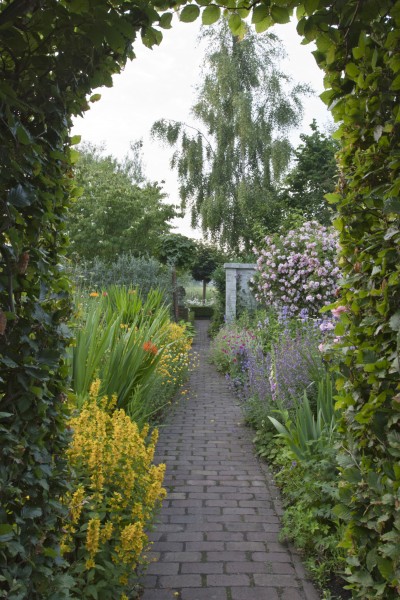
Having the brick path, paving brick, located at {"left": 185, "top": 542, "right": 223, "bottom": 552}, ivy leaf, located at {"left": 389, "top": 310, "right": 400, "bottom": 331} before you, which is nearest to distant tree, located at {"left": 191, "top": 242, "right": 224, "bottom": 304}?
the brick path

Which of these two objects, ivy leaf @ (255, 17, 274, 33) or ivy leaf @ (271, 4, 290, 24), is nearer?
ivy leaf @ (271, 4, 290, 24)

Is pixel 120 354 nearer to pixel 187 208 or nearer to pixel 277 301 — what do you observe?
pixel 277 301

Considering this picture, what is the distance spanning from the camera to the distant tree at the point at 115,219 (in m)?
24.1

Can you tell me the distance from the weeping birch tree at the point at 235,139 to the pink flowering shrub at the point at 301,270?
10411 millimetres

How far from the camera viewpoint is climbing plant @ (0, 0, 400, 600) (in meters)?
1.68

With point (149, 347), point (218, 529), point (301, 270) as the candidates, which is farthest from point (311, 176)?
point (218, 529)

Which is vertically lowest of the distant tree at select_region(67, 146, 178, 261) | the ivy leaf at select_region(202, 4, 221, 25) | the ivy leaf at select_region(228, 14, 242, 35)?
the ivy leaf at select_region(202, 4, 221, 25)

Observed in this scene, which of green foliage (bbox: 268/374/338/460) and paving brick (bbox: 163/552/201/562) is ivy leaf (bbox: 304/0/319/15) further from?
paving brick (bbox: 163/552/201/562)

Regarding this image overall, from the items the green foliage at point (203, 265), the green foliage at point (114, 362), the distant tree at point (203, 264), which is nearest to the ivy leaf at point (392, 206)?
the green foliage at point (114, 362)

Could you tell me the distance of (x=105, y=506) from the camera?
2789mm

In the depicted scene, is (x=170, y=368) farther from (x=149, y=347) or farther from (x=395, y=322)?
(x=395, y=322)

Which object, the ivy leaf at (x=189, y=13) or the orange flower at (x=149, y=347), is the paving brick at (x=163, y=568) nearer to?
the orange flower at (x=149, y=347)

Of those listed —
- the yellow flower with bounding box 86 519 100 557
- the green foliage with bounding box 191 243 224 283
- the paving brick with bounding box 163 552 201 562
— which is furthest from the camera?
the green foliage with bounding box 191 243 224 283

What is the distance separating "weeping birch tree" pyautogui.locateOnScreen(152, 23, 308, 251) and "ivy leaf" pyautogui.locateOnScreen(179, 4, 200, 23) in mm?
19528
